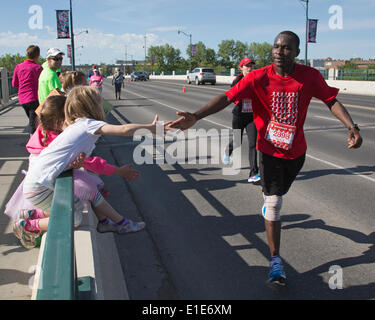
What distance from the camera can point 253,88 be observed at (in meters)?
3.46

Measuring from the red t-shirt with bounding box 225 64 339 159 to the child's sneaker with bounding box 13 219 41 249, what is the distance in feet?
7.40

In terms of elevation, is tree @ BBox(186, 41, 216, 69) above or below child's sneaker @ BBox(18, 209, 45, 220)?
above

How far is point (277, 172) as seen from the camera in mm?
3516

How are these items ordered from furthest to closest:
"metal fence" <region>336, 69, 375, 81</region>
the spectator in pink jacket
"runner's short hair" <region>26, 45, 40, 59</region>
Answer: "metal fence" <region>336, 69, 375, 81</region> → the spectator in pink jacket → "runner's short hair" <region>26, 45, 40, 59</region>

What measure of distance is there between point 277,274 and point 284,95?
1.54 m

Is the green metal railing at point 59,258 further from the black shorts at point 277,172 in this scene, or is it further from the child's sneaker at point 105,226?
the black shorts at point 277,172

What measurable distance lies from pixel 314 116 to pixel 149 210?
11.5 metres

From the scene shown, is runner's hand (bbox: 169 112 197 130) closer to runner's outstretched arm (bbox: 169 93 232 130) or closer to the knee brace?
runner's outstretched arm (bbox: 169 93 232 130)

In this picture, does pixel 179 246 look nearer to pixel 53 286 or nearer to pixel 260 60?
pixel 53 286

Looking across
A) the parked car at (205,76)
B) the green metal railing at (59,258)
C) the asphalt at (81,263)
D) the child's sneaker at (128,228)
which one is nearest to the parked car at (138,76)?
the parked car at (205,76)

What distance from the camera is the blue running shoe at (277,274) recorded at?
3387mm

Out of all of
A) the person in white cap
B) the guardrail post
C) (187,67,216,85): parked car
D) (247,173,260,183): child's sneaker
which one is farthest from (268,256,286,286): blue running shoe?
(187,67,216,85): parked car

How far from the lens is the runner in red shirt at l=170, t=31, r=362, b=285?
11.0ft

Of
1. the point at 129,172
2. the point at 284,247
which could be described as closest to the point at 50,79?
the point at 129,172
